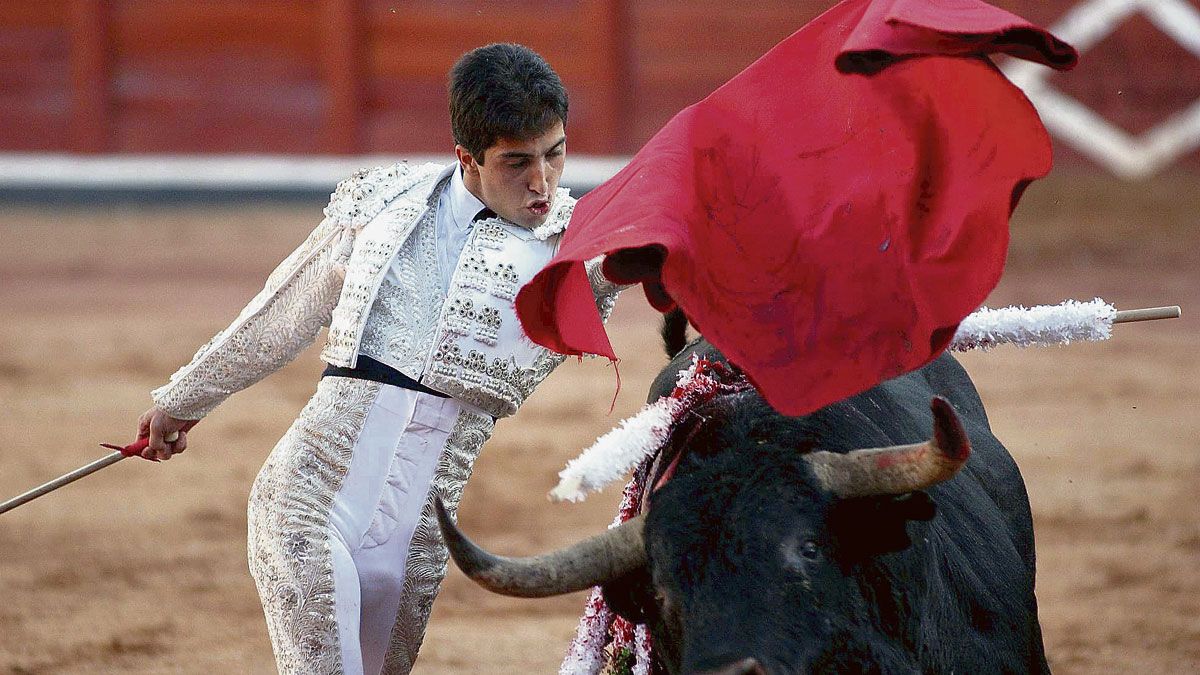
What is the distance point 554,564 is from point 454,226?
634 millimetres

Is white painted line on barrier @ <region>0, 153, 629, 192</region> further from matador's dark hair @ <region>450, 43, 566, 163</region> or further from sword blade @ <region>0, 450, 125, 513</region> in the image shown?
matador's dark hair @ <region>450, 43, 566, 163</region>

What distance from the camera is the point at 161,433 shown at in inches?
99.4

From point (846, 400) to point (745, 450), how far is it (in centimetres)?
21

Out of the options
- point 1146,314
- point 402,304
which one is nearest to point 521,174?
point 402,304

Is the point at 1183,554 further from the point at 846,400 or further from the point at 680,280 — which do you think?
the point at 680,280

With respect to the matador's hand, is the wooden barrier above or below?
below

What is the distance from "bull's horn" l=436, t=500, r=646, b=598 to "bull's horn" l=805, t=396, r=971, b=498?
0.26 metres

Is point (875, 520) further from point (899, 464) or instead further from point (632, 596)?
point (632, 596)

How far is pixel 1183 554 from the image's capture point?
4.50 meters

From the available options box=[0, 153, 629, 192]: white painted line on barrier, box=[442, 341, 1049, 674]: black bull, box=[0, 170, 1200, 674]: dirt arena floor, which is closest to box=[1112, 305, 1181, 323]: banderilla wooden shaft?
box=[442, 341, 1049, 674]: black bull

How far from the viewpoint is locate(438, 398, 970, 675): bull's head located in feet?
6.07

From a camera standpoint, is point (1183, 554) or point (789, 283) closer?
point (789, 283)

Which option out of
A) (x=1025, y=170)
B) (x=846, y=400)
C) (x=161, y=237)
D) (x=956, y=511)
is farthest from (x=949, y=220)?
(x=161, y=237)

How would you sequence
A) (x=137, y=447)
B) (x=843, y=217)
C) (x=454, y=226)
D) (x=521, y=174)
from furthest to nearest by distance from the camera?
(x=137, y=447) → (x=454, y=226) → (x=521, y=174) → (x=843, y=217)
